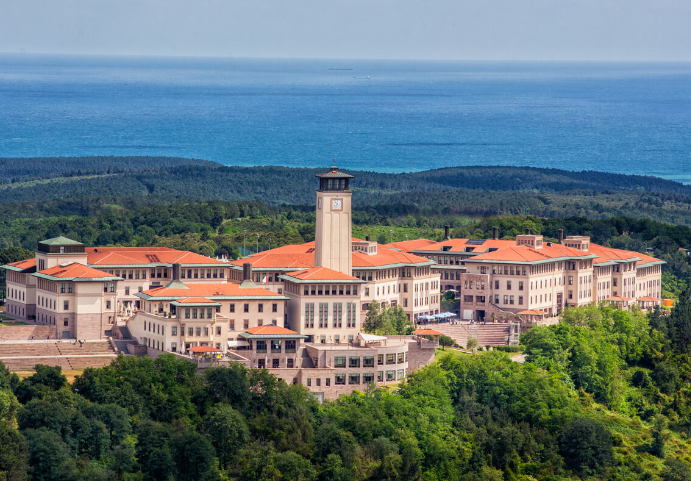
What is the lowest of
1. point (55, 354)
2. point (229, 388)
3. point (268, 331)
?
point (229, 388)

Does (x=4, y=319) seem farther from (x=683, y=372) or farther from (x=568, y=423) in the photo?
(x=683, y=372)

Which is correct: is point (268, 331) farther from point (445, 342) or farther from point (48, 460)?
point (48, 460)

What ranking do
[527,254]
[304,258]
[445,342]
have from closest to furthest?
[445,342] < [304,258] < [527,254]

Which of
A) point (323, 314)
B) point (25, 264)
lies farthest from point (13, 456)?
point (25, 264)

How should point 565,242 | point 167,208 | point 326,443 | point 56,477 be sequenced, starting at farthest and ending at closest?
point 167,208, point 565,242, point 326,443, point 56,477

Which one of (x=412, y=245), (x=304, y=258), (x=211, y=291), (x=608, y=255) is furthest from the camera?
(x=608, y=255)

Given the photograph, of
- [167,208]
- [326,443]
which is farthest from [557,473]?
[167,208]

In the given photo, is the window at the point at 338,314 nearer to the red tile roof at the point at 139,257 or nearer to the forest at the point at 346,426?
the forest at the point at 346,426
